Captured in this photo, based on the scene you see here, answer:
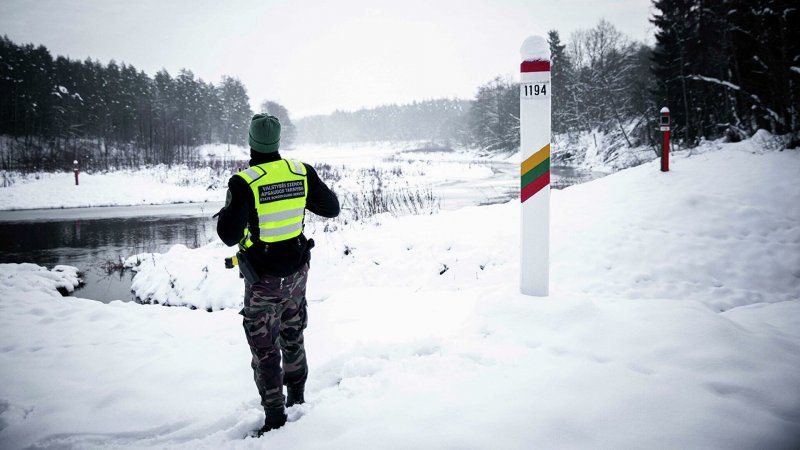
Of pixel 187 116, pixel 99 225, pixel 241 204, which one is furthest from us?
pixel 187 116

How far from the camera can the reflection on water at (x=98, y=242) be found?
743 centimetres

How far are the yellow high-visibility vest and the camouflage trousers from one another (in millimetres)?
294

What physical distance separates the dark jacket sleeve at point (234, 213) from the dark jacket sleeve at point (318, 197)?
19.7 inches

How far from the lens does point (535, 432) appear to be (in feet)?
6.21

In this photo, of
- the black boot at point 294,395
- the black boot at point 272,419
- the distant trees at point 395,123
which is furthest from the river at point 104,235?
the distant trees at point 395,123

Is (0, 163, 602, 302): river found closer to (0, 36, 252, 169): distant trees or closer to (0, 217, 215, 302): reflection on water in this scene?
(0, 217, 215, 302): reflection on water

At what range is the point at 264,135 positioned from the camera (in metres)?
2.57

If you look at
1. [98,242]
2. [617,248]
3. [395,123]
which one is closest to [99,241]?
[98,242]

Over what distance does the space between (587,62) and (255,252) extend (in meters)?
58.3

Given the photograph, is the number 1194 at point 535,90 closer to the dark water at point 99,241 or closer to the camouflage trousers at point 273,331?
the camouflage trousers at point 273,331

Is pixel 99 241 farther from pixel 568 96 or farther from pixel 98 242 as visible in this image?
pixel 568 96

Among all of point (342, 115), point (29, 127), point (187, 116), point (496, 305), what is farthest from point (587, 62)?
point (342, 115)

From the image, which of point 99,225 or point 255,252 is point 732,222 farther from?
point 99,225

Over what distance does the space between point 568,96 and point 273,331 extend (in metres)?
51.8
